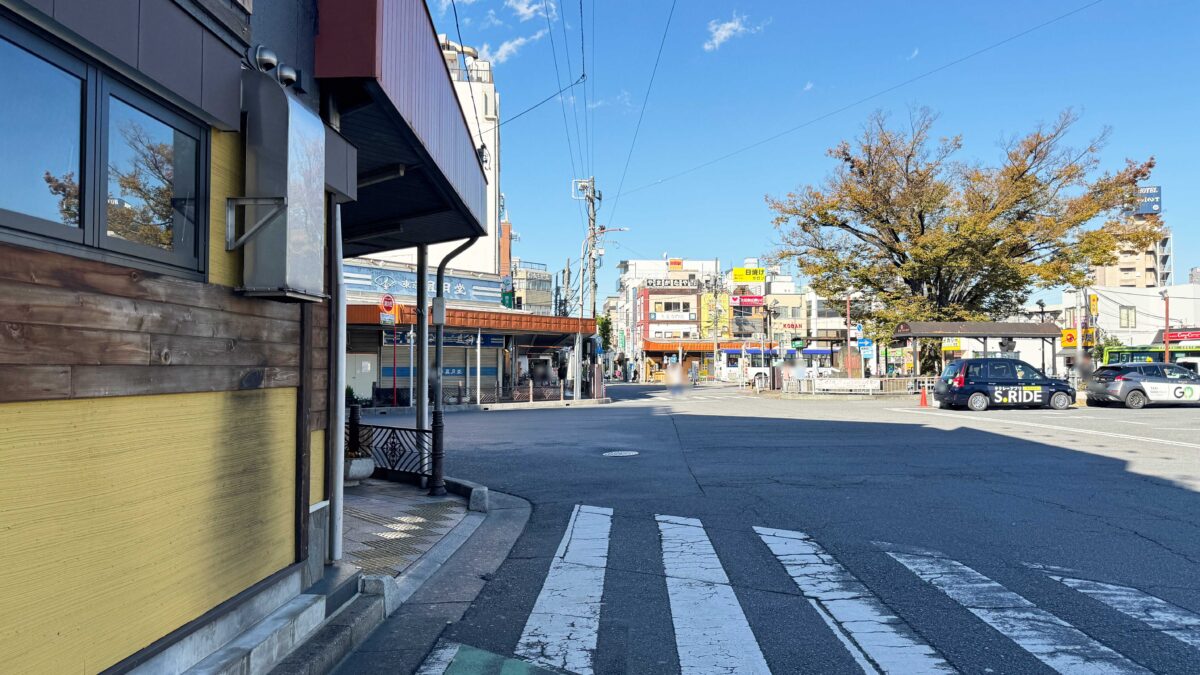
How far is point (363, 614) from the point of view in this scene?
4.82 metres

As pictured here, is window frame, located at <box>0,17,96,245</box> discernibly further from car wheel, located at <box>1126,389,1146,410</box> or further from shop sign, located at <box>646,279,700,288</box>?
shop sign, located at <box>646,279,700,288</box>

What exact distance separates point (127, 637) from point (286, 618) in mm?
1168

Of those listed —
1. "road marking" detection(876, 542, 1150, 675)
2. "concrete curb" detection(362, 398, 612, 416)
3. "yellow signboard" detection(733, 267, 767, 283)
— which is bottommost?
"concrete curb" detection(362, 398, 612, 416)

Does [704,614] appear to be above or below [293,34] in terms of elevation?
below

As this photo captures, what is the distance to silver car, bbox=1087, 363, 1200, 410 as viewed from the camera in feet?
80.2

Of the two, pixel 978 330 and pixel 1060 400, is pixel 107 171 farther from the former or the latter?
pixel 978 330

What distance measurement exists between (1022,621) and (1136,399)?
968 inches

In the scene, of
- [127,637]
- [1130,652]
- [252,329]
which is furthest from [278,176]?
[1130,652]

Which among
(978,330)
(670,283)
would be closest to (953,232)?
(978,330)

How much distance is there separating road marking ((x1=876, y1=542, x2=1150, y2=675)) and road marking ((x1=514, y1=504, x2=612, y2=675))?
253 cm

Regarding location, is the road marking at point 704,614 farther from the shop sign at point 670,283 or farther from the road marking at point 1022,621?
the shop sign at point 670,283

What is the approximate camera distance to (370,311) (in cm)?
2712

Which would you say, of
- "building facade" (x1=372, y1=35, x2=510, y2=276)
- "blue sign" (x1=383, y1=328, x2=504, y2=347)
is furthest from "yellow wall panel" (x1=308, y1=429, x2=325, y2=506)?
"building facade" (x1=372, y1=35, x2=510, y2=276)

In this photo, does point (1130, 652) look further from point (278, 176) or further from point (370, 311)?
point (370, 311)
